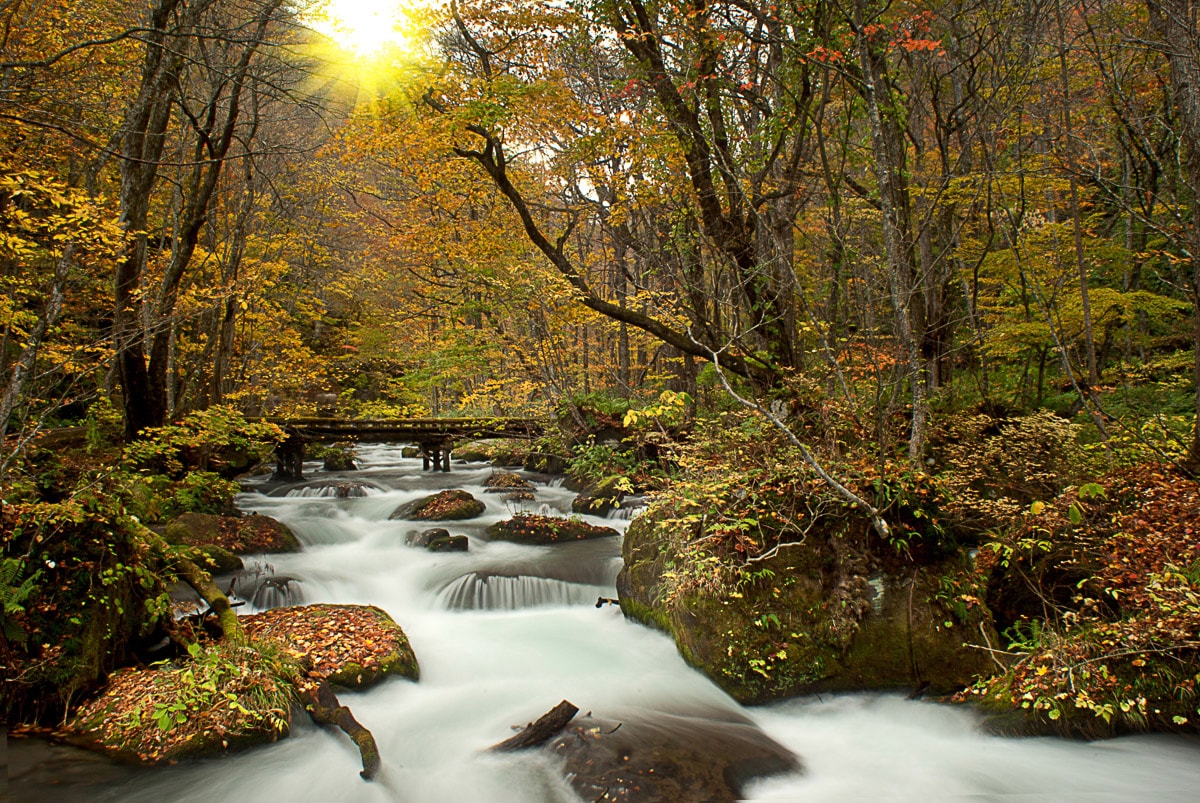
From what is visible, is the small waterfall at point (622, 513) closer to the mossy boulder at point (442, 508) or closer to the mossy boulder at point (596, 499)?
the mossy boulder at point (596, 499)

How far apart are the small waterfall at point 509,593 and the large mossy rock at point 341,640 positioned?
1.39 meters

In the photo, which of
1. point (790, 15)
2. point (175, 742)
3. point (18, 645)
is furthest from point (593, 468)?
point (790, 15)

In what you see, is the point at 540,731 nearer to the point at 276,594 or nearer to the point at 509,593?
the point at 509,593

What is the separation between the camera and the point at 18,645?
4.00 metres

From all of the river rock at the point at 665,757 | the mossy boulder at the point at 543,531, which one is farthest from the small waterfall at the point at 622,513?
the river rock at the point at 665,757

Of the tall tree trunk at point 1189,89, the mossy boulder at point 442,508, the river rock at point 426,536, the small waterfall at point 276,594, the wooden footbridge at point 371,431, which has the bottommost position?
the small waterfall at point 276,594

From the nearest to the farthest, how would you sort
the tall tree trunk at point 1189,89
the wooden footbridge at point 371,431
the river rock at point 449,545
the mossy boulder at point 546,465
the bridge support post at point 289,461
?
the tall tree trunk at point 1189,89 < the river rock at point 449,545 < the wooden footbridge at point 371,431 < the bridge support post at point 289,461 < the mossy boulder at point 546,465

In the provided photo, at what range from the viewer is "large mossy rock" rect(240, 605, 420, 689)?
531cm

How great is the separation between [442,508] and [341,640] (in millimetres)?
5434

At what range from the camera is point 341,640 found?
574 centimetres

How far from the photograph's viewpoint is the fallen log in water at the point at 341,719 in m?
4.32

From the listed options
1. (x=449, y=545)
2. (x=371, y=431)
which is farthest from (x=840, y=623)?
(x=371, y=431)

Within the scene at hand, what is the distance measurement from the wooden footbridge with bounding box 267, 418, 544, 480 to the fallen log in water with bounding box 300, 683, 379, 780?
27.0ft

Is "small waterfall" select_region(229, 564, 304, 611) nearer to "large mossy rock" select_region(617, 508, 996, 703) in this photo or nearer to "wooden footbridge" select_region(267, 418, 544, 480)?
"large mossy rock" select_region(617, 508, 996, 703)
